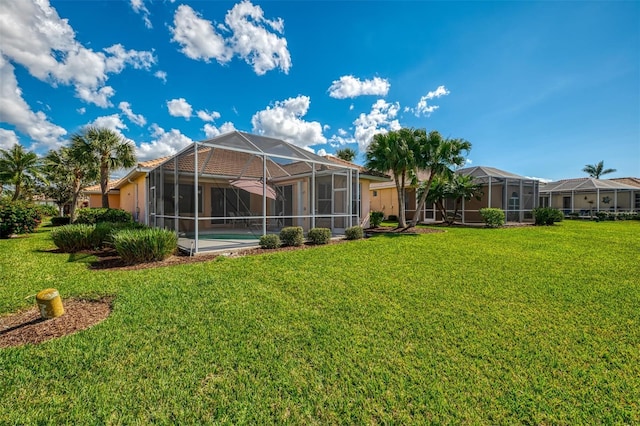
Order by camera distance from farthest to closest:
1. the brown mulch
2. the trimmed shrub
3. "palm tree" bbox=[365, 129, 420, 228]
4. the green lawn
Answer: the trimmed shrub < "palm tree" bbox=[365, 129, 420, 228] < the brown mulch < the green lawn

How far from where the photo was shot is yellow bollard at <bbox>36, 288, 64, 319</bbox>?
12.4 feet

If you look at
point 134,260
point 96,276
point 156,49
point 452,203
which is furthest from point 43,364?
point 452,203

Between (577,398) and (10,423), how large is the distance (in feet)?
15.7

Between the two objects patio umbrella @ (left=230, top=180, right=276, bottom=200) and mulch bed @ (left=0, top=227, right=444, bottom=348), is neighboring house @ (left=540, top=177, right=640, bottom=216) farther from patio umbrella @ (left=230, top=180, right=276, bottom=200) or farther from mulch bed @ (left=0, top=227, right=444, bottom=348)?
mulch bed @ (left=0, top=227, right=444, bottom=348)

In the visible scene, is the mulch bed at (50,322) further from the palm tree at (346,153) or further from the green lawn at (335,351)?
the palm tree at (346,153)

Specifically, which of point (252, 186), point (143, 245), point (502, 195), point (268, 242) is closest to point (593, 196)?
point (502, 195)

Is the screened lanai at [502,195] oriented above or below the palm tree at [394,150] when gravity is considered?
below

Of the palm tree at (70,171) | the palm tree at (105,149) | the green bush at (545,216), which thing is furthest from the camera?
the palm tree at (70,171)

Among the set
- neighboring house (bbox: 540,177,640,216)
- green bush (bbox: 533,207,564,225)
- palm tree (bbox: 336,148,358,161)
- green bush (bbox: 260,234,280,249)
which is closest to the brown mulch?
green bush (bbox: 260,234,280,249)

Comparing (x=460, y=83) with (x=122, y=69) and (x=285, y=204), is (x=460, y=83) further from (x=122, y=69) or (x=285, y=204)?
(x=122, y=69)

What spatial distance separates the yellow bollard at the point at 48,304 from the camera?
3.78 m

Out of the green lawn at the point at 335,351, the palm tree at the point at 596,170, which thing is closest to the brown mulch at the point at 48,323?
the green lawn at the point at 335,351

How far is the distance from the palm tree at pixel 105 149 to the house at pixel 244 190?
1892 millimetres

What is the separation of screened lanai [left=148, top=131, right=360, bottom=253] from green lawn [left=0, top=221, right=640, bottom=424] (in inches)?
158
